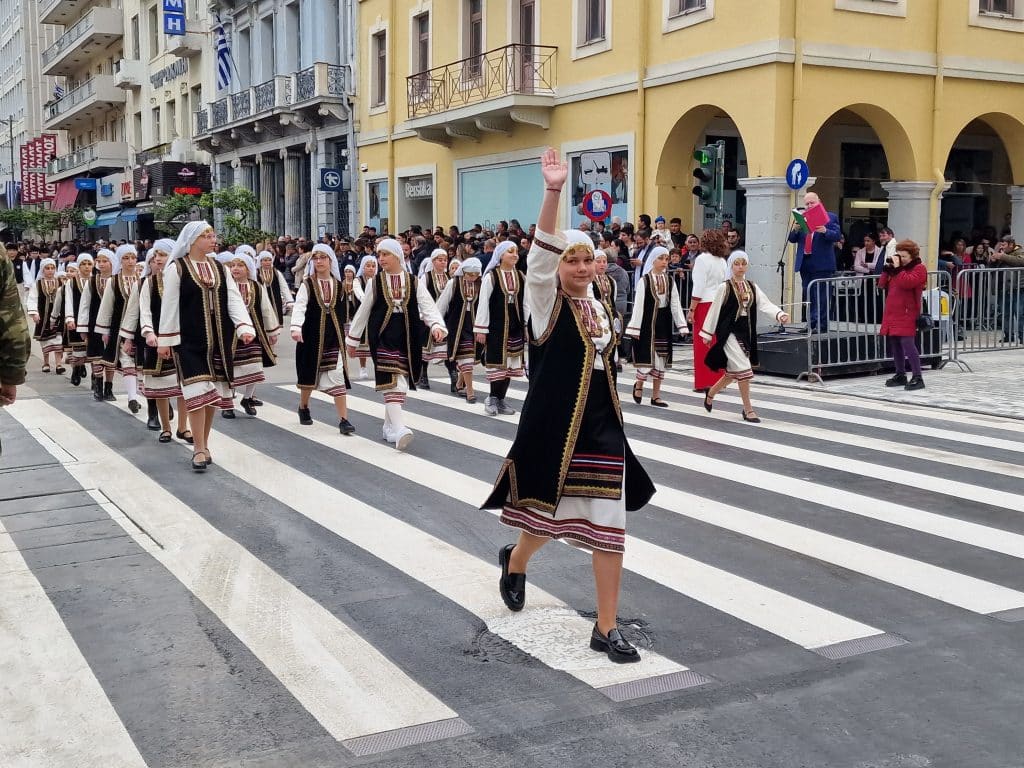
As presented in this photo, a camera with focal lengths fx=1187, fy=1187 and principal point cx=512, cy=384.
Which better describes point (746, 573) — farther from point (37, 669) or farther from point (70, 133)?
point (70, 133)

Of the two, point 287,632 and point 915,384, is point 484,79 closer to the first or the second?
point 915,384

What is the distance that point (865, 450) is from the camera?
982 cm

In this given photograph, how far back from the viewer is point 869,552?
6.54 meters

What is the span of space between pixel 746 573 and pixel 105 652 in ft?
10.3

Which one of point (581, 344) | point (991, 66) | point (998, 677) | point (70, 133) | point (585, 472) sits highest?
point (70, 133)

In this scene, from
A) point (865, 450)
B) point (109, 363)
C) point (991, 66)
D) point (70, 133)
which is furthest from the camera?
point (70, 133)

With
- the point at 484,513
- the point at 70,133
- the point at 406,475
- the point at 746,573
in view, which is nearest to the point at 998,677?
the point at 746,573

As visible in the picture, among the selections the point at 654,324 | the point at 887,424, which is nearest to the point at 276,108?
the point at 654,324

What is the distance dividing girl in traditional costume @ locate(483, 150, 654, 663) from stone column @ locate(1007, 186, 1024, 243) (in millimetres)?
19340

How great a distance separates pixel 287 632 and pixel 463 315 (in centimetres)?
836

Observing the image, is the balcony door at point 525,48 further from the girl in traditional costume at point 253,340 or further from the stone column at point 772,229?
the girl in traditional costume at point 253,340

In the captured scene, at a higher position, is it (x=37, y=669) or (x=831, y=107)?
(x=831, y=107)

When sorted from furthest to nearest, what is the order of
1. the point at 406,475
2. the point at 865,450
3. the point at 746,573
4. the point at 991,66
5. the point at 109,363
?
1. the point at 991,66
2. the point at 109,363
3. the point at 865,450
4. the point at 406,475
5. the point at 746,573

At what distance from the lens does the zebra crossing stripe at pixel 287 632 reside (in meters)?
4.31
